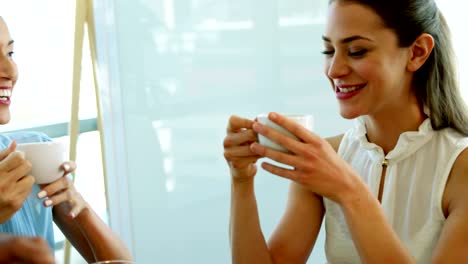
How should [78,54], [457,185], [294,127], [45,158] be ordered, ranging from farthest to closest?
[78,54]
[457,185]
[45,158]
[294,127]

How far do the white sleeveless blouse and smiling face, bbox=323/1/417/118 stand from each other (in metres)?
0.13

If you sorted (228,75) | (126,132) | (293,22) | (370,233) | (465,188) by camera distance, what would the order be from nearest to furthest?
(370,233), (465,188), (293,22), (228,75), (126,132)

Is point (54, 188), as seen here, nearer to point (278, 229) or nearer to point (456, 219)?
point (278, 229)

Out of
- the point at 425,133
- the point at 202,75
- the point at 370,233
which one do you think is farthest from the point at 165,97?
the point at 370,233

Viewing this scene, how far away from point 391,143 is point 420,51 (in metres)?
0.25

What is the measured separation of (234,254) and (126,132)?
5.02 ft

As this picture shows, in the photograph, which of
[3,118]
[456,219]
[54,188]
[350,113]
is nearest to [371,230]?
[456,219]

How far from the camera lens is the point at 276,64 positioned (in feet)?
8.33

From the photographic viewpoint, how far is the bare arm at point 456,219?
1272 millimetres

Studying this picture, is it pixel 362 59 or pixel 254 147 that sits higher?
pixel 362 59

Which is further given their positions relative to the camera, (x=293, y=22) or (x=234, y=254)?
(x=293, y=22)

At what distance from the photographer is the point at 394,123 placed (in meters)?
1.52

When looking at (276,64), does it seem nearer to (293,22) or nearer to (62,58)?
(293,22)

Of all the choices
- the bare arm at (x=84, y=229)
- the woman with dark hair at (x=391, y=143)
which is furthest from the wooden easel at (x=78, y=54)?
the woman with dark hair at (x=391, y=143)
